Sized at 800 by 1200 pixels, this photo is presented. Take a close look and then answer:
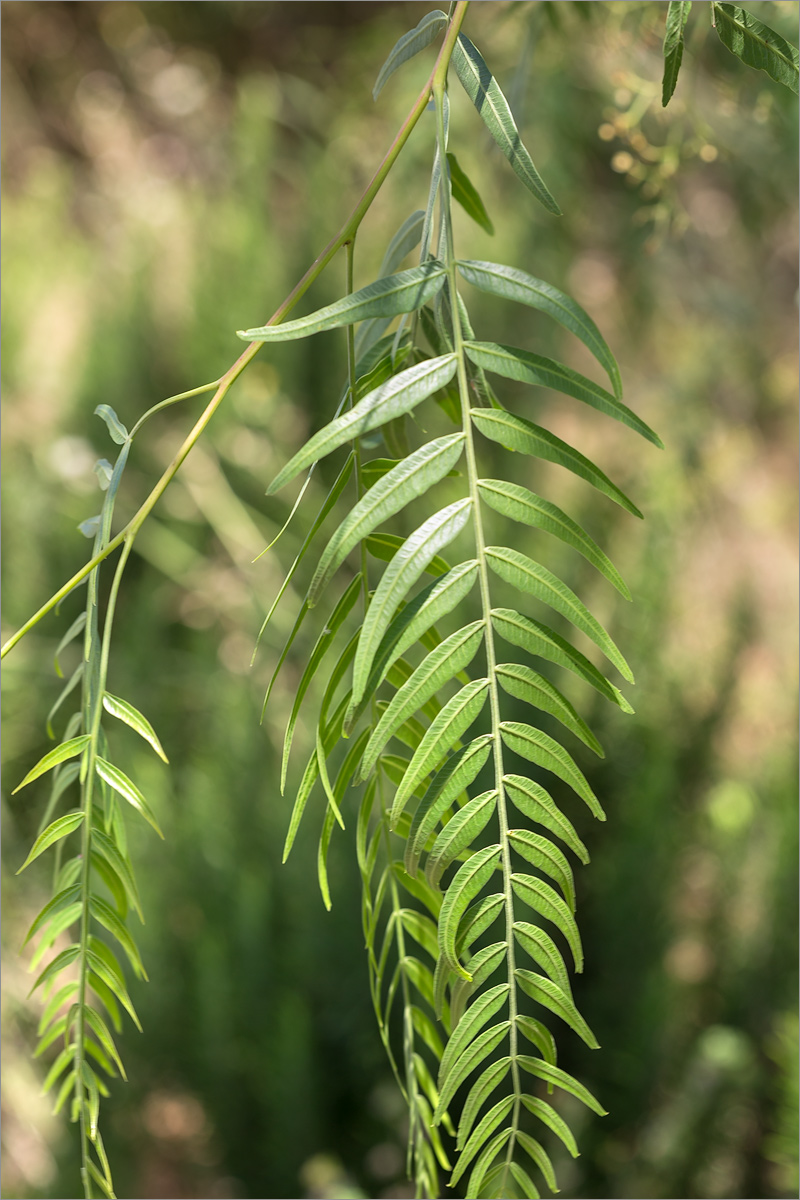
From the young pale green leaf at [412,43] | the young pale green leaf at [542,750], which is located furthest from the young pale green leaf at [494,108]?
the young pale green leaf at [542,750]

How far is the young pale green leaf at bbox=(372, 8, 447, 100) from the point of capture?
0.22m

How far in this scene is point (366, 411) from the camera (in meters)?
0.18

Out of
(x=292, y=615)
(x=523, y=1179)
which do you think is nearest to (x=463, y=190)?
(x=523, y=1179)

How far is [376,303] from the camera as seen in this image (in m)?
0.19

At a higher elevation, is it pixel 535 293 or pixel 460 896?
pixel 535 293

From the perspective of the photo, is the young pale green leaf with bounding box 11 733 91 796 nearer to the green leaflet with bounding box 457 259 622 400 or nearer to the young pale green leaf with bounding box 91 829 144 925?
the young pale green leaf with bounding box 91 829 144 925

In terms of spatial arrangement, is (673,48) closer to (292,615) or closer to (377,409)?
(377,409)

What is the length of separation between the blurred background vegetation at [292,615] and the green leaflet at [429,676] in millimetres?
329

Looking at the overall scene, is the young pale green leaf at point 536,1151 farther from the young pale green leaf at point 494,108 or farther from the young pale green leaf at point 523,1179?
the young pale green leaf at point 494,108

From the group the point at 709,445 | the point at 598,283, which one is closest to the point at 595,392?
the point at 709,445

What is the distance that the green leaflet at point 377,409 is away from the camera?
175 millimetres

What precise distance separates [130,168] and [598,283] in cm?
117

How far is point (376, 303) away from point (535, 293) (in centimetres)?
3

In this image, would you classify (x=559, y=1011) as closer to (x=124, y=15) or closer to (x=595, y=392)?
(x=595, y=392)
